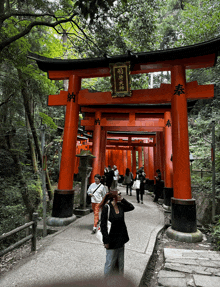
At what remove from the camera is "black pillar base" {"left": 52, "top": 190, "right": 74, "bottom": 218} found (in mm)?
6492

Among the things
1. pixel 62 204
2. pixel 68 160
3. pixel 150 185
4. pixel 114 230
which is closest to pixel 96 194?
pixel 62 204

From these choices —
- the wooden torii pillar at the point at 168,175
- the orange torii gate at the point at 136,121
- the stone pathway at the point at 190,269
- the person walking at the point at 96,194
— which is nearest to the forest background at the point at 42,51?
the stone pathway at the point at 190,269

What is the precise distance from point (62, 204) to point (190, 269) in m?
4.29

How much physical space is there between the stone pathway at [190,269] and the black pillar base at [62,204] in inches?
136

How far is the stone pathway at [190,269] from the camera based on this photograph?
3246 millimetres

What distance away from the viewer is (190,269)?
12.1 ft

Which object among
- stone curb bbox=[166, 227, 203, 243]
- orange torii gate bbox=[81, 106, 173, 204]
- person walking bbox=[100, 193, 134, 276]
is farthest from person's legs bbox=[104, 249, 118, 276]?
orange torii gate bbox=[81, 106, 173, 204]

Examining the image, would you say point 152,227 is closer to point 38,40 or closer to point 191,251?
point 191,251

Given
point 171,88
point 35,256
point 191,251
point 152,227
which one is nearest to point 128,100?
point 171,88

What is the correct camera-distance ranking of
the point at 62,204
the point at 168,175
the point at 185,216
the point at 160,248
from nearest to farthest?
the point at 160,248, the point at 185,216, the point at 62,204, the point at 168,175

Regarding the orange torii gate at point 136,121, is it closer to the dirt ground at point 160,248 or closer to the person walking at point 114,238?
the dirt ground at point 160,248

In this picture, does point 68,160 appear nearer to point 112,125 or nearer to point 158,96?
point 158,96

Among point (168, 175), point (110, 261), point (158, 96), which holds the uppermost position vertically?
point (158, 96)

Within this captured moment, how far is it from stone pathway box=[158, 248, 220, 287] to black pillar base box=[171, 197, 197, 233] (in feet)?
3.05
